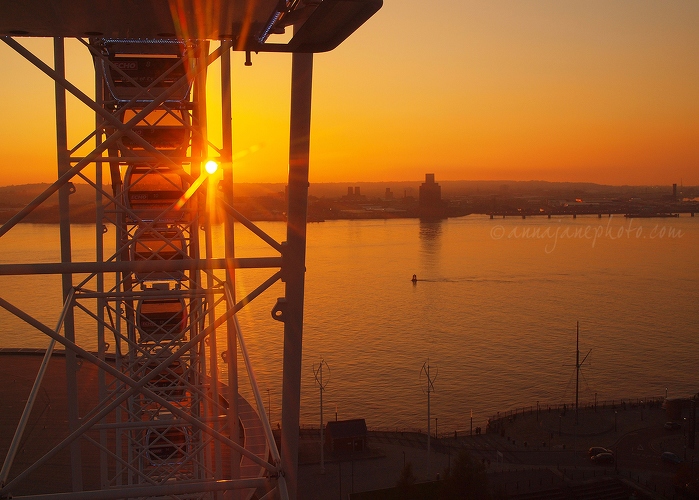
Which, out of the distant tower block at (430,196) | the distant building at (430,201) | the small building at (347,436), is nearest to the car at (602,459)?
the small building at (347,436)

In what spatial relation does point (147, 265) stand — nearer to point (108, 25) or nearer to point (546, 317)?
point (108, 25)

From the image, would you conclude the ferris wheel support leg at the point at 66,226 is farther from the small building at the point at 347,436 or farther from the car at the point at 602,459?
the car at the point at 602,459

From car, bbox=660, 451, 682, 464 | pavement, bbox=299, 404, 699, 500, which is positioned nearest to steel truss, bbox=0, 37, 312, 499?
pavement, bbox=299, 404, 699, 500

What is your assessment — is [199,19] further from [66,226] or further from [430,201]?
[430,201]

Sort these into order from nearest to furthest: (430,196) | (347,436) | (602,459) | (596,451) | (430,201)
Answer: (347,436) < (602,459) < (596,451) < (430,201) < (430,196)

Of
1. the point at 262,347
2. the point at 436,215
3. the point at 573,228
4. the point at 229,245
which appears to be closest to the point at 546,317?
the point at 262,347

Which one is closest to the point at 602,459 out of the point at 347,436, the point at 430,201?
the point at 347,436
